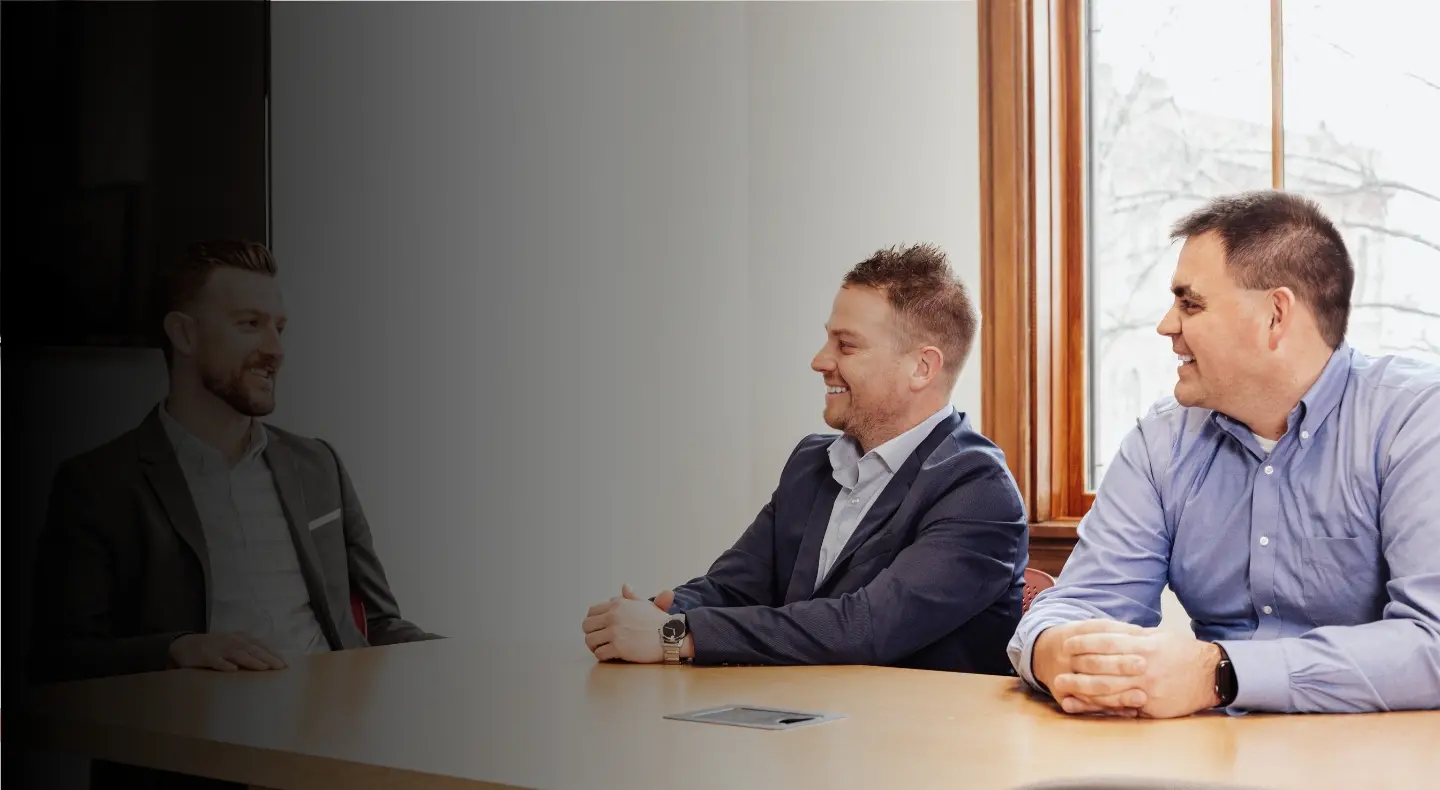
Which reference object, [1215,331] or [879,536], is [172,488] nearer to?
[879,536]

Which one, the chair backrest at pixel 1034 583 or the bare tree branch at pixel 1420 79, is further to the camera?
the bare tree branch at pixel 1420 79

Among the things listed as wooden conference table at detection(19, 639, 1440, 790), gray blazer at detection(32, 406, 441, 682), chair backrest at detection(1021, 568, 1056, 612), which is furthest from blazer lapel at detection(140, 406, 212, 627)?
chair backrest at detection(1021, 568, 1056, 612)

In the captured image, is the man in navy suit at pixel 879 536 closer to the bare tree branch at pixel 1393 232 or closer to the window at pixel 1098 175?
the window at pixel 1098 175

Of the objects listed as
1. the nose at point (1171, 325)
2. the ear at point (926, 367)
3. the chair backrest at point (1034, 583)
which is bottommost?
the chair backrest at point (1034, 583)

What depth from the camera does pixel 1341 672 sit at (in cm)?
132

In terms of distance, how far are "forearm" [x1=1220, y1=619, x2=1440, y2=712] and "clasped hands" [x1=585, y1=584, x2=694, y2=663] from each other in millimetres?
678

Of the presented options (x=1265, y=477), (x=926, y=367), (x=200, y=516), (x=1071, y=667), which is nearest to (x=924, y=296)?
(x=926, y=367)

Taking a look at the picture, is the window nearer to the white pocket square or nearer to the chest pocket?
the chest pocket

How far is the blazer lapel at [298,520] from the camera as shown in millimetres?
1297

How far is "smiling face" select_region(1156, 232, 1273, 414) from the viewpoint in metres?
1.65

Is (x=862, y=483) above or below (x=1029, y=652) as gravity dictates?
above

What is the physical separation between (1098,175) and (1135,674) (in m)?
2.00

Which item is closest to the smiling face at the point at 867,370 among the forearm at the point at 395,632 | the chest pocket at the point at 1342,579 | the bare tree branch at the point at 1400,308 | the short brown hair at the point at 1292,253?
the short brown hair at the point at 1292,253

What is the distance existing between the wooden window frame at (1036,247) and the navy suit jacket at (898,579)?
3.36 ft
